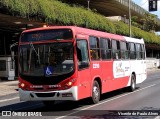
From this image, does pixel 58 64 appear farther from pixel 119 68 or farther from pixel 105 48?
pixel 119 68

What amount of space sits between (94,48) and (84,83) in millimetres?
1819

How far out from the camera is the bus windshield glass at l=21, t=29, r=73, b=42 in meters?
13.1

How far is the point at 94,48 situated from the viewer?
14.6m

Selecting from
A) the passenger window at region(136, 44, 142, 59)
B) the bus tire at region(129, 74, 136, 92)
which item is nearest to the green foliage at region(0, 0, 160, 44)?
the passenger window at region(136, 44, 142, 59)

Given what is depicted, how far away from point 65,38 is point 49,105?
315 cm

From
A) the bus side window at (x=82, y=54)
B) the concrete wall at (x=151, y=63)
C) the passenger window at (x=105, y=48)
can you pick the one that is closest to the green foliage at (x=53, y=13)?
the passenger window at (x=105, y=48)

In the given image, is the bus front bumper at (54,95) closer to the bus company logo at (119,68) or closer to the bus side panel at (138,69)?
the bus company logo at (119,68)

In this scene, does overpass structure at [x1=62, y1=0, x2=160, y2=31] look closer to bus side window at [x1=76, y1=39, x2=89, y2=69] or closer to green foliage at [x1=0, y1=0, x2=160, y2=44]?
green foliage at [x1=0, y1=0, x2=160, y2=44]

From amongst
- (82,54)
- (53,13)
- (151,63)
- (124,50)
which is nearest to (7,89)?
(53,13)

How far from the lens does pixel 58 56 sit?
12.8 metres

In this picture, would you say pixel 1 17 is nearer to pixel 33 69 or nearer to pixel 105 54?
pixel 105 54

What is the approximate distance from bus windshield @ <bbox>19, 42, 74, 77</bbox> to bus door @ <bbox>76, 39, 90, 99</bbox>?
395 mm

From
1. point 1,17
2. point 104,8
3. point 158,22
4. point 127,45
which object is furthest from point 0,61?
point 158,22

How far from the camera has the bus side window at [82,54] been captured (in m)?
13.1
